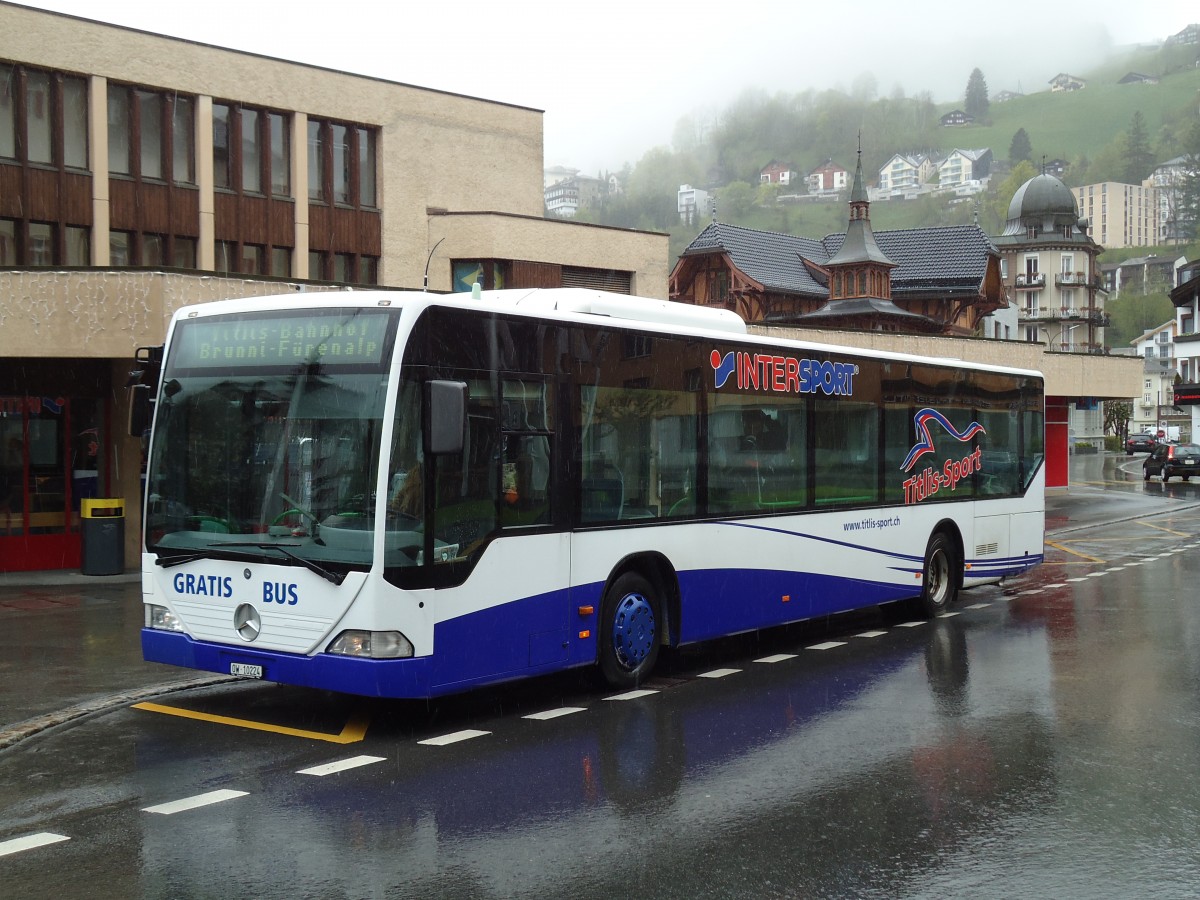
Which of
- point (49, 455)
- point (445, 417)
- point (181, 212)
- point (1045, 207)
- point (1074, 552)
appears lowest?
point (1074, 552)

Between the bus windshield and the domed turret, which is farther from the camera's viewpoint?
the domed turret

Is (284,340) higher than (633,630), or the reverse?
(284,340)

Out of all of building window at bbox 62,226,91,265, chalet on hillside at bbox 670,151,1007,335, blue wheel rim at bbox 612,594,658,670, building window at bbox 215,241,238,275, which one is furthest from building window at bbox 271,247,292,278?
chalet on hillside at bbox 670,151,1007,335

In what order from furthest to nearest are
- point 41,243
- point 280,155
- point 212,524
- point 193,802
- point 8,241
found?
point 280,155
point 41,243
point 8,241
point 212,524
point 193,802

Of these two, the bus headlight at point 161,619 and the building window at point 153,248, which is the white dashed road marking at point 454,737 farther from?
the building window at point 153,248

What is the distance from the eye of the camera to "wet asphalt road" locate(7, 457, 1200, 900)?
18.8 feet

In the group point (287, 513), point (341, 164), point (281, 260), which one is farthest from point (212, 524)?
point (341, 164)

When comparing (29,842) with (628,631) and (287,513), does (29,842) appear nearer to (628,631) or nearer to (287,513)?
(287,513)

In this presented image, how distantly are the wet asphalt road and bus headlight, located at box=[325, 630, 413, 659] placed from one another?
0.61m

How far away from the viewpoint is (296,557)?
8414 millimetres

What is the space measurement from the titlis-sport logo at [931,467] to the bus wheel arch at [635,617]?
4.57m

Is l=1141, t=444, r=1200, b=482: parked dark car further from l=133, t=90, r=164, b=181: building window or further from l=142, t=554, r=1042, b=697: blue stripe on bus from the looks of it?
l=142, t=554, r=1042, b=697: blue stripe on bus

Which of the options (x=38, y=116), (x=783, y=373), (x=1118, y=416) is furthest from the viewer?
(x=1118, y=416)

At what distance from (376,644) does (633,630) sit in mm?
2621
